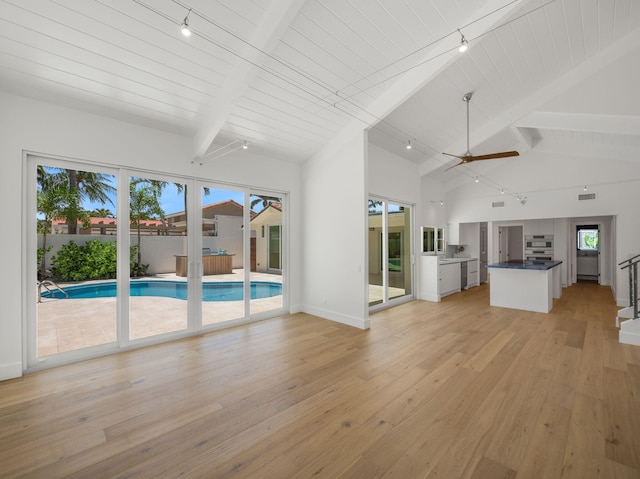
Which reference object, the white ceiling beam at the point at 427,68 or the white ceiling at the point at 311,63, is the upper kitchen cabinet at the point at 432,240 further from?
the white ceiling beam at the point at 427,68

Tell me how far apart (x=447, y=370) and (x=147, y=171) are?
4.54 meters

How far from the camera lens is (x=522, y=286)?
6043 mm

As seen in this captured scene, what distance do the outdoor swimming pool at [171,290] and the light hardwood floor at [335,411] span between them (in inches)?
30.0

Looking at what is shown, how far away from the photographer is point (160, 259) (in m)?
4.15

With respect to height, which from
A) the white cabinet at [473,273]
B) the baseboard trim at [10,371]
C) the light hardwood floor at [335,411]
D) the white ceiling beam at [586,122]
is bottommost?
the light hardwood floor at [335,411]

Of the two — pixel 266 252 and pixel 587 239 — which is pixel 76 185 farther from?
pixel 587 239

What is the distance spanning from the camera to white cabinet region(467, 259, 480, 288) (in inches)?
350

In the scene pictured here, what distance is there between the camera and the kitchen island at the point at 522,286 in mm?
5766

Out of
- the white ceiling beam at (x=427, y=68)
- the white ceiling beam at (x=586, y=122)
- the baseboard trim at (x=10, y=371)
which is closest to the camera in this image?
the baseboard trim at (x=10, y=371)

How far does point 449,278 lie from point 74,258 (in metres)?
7.70

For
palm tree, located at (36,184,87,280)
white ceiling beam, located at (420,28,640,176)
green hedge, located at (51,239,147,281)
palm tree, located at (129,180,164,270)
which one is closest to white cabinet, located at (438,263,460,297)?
white ceiling beam, located at (420,28,640,176)

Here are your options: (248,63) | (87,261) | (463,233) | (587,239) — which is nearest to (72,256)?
(87,261)

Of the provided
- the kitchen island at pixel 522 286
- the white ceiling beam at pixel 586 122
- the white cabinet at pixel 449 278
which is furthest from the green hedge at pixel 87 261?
the white ceiling beam at pixel 586 122

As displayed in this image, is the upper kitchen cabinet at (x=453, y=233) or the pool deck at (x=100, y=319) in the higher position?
the upper kitchen cabinet at (x=453, y=233)
